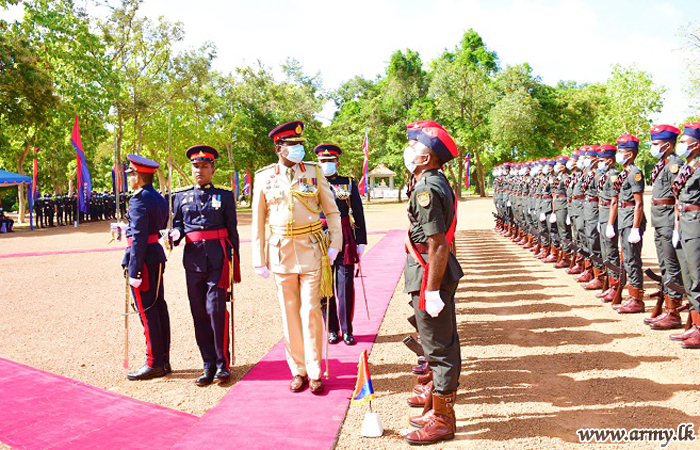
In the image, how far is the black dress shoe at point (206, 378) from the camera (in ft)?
15.3

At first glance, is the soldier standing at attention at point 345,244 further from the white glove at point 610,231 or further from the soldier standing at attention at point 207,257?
the white glove at point 610,231

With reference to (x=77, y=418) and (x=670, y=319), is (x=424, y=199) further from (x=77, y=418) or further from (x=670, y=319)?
(x=670, y=319)

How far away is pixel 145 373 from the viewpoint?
4.83 meters

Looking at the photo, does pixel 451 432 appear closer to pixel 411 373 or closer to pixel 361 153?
pixel 411 373

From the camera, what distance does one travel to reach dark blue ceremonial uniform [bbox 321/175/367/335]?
225 inches

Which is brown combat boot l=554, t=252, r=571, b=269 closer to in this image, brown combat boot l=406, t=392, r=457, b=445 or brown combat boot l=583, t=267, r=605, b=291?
brown combat boot l=583, t=267, r=605, b=291

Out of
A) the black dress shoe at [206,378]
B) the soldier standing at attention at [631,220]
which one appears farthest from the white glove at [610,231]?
the black dress shoe at [206,378]

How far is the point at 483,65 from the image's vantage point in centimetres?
4959

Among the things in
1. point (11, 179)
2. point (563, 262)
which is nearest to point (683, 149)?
point (563, 262)

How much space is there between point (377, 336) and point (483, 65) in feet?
157

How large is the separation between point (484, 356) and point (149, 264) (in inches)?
129

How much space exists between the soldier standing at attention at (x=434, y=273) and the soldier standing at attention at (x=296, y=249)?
102 centimetres

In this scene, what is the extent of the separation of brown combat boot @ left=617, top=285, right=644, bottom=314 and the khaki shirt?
420 centimetres

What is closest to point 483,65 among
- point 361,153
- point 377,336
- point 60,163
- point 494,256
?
point 361,153
